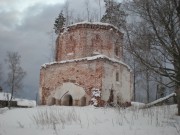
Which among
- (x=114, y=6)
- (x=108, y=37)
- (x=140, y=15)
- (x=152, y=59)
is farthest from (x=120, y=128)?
(x=108, y=37)

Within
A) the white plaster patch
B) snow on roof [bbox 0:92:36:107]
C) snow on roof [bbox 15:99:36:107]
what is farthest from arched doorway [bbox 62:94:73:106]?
snow on roof [bbox 15:99:36:107]

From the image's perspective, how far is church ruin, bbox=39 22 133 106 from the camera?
66.9 feet

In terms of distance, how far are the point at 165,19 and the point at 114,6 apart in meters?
2.68

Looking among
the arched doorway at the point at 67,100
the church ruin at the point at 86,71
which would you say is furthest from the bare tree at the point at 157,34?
the arched doorway at the point at 67,100

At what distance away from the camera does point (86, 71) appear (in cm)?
2092

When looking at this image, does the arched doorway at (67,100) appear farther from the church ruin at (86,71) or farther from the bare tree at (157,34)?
the bare tree at (157,34)

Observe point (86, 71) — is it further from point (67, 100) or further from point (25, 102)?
point (25, 102)

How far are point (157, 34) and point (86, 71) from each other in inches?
493

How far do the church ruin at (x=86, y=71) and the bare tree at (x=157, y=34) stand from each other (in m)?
10.7

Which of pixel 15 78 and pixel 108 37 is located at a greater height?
pixel 108 37

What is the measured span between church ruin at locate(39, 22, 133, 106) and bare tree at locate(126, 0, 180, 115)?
10700 mm

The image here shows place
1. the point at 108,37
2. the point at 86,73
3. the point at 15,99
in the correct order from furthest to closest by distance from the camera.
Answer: the point at 15,99 → the point at 108,37 → the point at 86,73

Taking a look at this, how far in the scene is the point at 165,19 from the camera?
28.3 ft

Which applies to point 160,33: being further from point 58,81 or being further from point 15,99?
point 15,99
